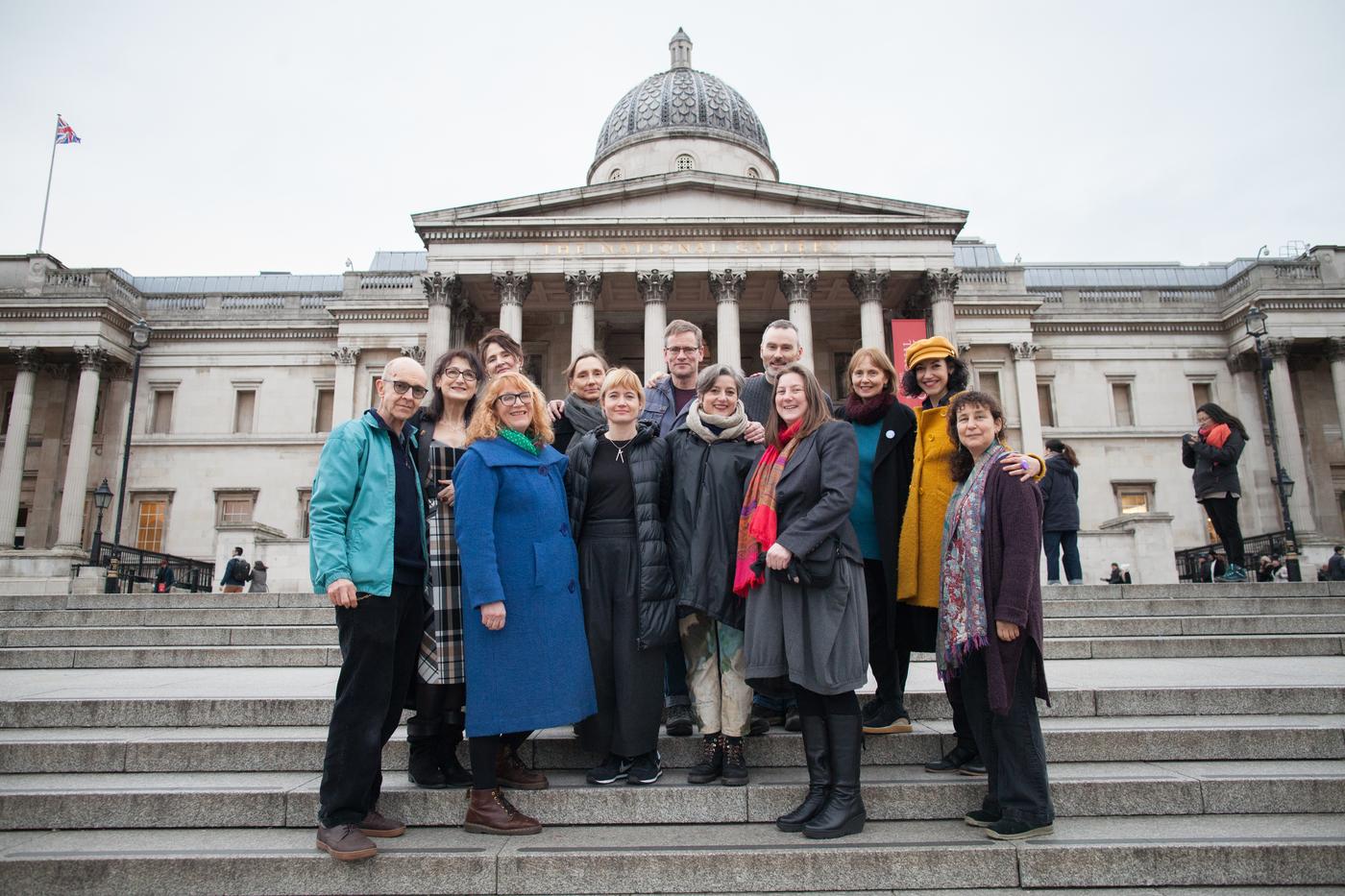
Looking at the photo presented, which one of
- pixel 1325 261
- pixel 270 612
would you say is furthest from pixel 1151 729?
pixel 1325 261

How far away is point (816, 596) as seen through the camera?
4070 mm

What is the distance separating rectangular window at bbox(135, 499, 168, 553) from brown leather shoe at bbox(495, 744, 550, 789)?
1275 inches

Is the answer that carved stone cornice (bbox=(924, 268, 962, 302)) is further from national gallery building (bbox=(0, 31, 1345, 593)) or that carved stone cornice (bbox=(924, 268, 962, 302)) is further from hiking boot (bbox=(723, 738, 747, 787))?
hiking boot (bbox=(723, 738, 747, 787))

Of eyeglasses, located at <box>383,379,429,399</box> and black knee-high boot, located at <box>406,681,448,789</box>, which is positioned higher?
eyeglasses, located at <box>383,379,429,399</box>

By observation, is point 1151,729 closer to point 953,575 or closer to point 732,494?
point 953,575

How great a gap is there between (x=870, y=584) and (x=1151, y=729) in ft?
5.99

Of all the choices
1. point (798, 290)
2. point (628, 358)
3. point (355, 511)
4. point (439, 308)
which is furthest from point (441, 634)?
point (628, 358)

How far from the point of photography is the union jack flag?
1168 inches

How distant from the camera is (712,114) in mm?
33656

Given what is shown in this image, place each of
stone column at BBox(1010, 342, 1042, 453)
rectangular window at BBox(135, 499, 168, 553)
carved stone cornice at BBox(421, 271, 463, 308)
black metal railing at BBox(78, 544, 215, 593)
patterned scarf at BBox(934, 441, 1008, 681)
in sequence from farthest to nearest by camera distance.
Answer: rectangular window at BBox(135, 499, 168, 553), stone column at BBox(1010, 342, 1042, 453), carved stone cornice at BBox(421, 271, 463, 308), black metal railing at BBox(78, 544, 215, 593), patterned scarf at BBox(934, 441, 1008, 681)

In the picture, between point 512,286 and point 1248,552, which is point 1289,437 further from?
point 512,286

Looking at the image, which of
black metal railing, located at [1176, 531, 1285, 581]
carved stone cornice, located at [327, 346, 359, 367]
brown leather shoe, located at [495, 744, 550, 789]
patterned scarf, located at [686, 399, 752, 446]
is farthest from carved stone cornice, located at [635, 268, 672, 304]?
brown leather shoe, located at [495, 744, 550, 789]

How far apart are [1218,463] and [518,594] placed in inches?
380

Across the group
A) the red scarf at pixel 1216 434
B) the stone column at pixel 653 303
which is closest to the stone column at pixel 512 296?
the stone column at pixel 653 303
